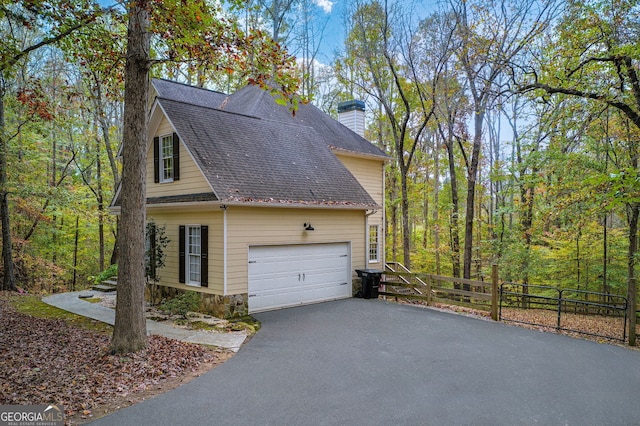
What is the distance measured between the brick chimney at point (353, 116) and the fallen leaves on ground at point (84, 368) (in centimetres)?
1286

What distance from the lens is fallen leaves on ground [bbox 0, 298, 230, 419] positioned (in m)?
4.58

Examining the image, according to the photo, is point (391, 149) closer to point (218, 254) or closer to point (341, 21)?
point (341, 21)

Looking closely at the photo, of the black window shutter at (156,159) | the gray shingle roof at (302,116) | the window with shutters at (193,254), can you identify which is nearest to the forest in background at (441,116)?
the black window shutter at (156,159)

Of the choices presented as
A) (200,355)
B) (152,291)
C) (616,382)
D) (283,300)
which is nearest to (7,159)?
(152,291)

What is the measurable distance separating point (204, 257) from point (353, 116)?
10.6 meters

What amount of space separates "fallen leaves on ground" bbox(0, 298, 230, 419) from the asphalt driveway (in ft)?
1.37

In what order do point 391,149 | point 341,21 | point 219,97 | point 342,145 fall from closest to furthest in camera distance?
1. point 342,145
2. point 219,97
3. point 341,21
4. point 391,149

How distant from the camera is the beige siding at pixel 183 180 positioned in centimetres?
972

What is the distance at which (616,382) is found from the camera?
5.61 metres

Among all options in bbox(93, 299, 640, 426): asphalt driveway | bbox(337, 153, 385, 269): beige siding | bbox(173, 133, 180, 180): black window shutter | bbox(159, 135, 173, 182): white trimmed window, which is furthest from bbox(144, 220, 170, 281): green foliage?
bbox(337, 153, 385, 269): beige siding

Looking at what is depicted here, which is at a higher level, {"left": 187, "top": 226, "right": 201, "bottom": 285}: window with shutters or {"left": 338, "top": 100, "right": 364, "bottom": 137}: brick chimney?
{"left": 338, "top": 100, "right": 364, "bottom": 137}: brick chimney

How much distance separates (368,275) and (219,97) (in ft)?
32.3

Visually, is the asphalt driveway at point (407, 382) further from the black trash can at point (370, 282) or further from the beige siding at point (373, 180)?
the beige siding at point (373, 180)

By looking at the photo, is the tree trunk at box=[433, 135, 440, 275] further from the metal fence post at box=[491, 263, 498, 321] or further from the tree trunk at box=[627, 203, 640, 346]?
the metal fence post at box=[491, 263, 498, 321]
